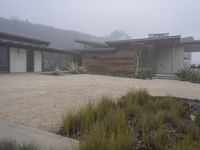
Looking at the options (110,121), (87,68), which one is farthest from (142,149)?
(87,68)

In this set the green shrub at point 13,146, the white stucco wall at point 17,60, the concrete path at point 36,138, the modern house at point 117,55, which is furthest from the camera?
the modern house at point 117,55

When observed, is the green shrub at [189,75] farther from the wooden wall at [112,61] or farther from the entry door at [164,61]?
the wooden wall at [112,61]

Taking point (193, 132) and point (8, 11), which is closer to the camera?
point (193, 132)

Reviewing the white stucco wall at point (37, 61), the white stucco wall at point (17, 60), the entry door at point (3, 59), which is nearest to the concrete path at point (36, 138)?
the entry door at point (3, 59)

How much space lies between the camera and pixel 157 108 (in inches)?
182

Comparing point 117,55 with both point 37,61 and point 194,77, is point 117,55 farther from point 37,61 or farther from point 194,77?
point 37,61

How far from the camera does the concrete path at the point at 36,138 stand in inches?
105

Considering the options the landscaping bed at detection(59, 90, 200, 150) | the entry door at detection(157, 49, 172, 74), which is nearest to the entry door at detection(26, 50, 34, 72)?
the entry door at detection(157, 49, 172, 74)

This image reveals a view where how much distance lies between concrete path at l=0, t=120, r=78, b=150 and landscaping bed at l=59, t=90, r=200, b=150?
0.68 ft

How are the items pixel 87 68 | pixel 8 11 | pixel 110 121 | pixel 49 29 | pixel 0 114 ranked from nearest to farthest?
pixel 110 121
pixel 0 114
pixel 87 68
pixel 49 29
pixel 8 11

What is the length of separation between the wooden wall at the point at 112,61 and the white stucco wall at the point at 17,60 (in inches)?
256

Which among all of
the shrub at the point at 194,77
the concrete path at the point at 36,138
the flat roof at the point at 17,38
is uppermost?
the flat roof at the point at 17,38

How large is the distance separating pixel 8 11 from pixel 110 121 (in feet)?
234

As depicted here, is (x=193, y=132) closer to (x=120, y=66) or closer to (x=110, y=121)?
(x=110, y=121)
